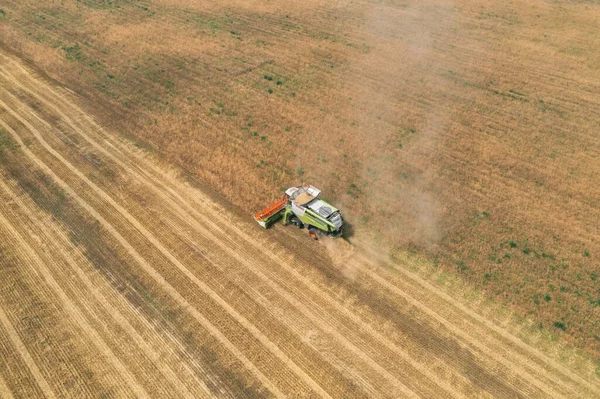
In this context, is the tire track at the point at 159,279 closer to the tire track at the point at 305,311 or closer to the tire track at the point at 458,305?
the tire track at the point at 305,311

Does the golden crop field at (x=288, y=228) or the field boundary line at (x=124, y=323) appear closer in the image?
the field boundary line at (x=124, y=323)

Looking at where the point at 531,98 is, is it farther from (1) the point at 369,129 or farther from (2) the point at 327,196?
(2) the point at 327,196

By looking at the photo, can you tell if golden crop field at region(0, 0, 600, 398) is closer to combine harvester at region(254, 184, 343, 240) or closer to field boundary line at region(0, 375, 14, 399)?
field boundary line at region(0, 375, 14, 399)

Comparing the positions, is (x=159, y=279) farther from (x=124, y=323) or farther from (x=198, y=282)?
(x=124, y=323)

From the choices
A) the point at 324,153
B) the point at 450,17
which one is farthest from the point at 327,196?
the point at 450,17

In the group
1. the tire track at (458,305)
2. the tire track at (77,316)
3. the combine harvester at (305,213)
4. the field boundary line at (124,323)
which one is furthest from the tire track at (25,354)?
the tire track at (458,305)

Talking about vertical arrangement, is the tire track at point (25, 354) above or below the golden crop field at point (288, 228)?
below

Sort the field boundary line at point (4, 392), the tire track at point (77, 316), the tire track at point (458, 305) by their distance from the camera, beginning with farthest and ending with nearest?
the tire track at point (458, 305) < the tire track at point (77, 316) < the field boundary line at point (4, 392)
